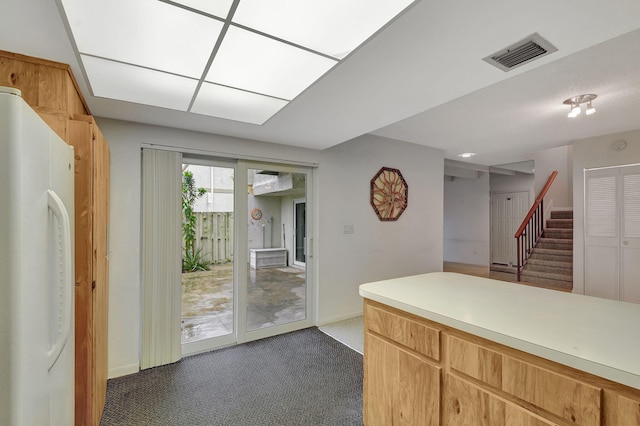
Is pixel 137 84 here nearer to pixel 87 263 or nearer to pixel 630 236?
pixel 87 263

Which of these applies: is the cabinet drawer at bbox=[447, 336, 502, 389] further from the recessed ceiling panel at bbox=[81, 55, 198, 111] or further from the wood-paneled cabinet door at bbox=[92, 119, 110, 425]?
the recessed ceiling panel at bbox=[81, 55, 198, 111]

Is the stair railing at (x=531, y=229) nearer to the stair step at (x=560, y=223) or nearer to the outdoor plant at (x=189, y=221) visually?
the stair step at (x=560, y=223)

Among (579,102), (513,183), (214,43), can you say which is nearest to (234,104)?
(214,43)

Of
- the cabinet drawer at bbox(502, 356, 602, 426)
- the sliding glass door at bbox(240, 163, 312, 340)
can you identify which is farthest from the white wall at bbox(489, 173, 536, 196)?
the cabinet drawer at bbox(502, 356, 602, 426)

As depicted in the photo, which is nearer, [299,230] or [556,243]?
[299,230]

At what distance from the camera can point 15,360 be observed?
77 centimetres

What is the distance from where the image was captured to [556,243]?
6199 millimetres

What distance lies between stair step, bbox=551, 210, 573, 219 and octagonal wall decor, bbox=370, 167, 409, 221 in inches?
199

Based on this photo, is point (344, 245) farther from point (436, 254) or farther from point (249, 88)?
point (249, 88)

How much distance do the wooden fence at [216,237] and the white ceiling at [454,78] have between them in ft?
3.12

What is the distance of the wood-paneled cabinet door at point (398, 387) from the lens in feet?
4.62

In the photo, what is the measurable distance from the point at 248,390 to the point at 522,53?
3008 millimetres

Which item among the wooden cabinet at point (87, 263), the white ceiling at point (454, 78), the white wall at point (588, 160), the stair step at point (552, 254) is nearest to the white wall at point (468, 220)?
the stair step at point (552, 254)

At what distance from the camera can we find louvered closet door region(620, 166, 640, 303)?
3809mm
